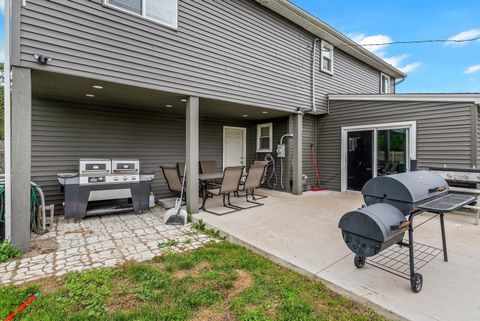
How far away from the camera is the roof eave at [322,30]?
6.38 meters

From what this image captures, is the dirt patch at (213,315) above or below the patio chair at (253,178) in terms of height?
below

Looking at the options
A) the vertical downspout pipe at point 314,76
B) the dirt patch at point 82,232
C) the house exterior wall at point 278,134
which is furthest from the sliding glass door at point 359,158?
the dirt patch at point 82,232

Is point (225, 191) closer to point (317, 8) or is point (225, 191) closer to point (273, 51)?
point (273, 51)

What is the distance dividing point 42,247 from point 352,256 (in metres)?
4.23

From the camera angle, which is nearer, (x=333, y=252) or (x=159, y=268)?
(x=159, y=268)

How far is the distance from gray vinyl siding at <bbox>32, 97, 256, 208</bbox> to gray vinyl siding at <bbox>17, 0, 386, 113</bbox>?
2.19 meters

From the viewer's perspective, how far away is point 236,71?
227 inches

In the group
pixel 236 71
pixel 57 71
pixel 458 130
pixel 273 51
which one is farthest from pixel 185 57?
pixel 458 130

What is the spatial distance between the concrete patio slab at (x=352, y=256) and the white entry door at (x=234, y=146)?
331 cm

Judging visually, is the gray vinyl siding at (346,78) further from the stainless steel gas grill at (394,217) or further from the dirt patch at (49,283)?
the dirt patch at (49,283)

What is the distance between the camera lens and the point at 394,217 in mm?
2207

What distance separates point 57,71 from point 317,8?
1274 cm

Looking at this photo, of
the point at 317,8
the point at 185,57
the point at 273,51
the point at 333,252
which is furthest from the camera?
the point at 317,8

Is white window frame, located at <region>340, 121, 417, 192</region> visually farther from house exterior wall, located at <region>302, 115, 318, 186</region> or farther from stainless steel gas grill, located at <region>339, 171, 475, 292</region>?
stainless steel gas grill, located at <region>339, 171, 475, 292</region>
